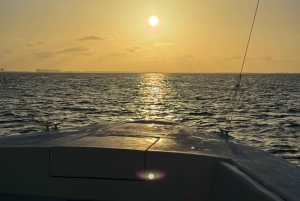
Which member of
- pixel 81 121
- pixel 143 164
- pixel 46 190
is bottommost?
pixel 81 121

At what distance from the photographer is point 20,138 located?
4621 mm

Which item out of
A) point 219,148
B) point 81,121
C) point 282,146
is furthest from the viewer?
point 81,121

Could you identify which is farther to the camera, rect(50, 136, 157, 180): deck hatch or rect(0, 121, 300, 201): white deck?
rect(50, 136, 157, 180): deck hatch

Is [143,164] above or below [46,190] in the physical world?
Answer: above

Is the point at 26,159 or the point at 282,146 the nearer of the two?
the point at 26,159

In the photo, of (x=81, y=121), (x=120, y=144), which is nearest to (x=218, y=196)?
(x=120, y=144)

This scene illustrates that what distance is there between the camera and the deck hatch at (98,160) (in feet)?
11.7

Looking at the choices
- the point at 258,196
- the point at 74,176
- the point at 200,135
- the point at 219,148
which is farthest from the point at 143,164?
the point at 200,135

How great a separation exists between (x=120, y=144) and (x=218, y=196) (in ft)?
3.99

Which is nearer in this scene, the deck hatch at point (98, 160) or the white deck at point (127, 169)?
the white deck at point (127, 169)

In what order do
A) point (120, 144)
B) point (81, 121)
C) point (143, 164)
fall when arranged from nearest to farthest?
point (143, 164), point (120, 144), point (81, 121)

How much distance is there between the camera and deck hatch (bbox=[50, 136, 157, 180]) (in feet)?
11.7

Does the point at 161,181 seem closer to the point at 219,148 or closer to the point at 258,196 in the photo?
the point at 219,148

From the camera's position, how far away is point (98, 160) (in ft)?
11.9
